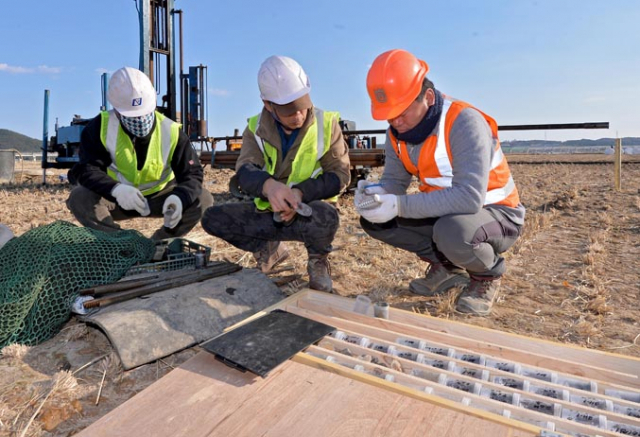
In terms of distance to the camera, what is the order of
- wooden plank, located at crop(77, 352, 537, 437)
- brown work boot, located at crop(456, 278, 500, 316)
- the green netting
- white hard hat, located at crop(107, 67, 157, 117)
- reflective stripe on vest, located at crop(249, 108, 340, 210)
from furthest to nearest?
1. white hard hat, located at crop(107, 67, 157, 117)
2. reflective stripe on vest, located at crop(249, 108, 340, 210)
3. brown work boot, located at crop(456, 278, 500, 316)
4. the green netting
5. wooden plank, located at crop(77, 352, 537, 437)

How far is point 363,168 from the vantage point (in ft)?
26.0

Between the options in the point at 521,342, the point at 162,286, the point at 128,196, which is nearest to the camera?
the point at 521,342

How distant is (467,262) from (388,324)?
75cm

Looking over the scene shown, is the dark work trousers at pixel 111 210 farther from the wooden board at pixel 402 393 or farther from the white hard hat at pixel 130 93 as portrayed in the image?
the wooden board at pixel 402 393

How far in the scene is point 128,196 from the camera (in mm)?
3346

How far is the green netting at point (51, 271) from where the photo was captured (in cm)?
226

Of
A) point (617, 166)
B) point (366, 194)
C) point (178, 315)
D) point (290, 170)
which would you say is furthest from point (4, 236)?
point (617, 166)

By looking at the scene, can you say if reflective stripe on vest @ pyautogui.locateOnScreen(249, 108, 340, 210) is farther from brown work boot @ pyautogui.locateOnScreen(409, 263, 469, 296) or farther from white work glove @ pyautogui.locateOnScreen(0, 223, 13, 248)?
white work glove @ pyautogui.locateOnScreen(0, 223, 13, 248)

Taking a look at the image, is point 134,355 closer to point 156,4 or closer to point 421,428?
point 421,428

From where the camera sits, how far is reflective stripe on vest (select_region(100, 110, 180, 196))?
3541 millimetres

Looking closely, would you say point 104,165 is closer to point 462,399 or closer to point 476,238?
point 476,238

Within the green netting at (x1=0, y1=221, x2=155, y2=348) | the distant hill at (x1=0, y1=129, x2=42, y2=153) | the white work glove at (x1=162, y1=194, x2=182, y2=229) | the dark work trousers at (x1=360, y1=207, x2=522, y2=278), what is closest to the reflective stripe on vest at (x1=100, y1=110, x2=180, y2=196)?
the white work glove at (x1=162, y1=194, x2=182, y2=229)

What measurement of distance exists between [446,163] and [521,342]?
108 centimetres

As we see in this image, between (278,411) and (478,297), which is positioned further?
(478,297)
